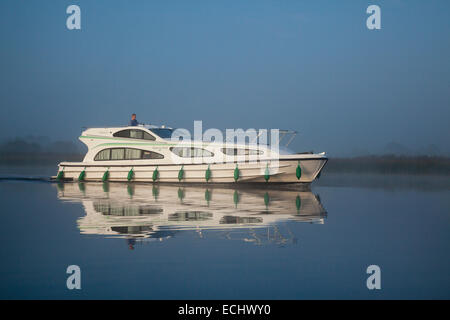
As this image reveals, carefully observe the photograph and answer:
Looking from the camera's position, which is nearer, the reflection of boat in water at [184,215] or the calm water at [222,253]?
the calm water at [222,253]

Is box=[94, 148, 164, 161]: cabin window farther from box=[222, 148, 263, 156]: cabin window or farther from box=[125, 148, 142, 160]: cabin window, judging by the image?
box=[222, 148, 263, 156]: cabin window

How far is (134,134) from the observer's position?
1041 inches

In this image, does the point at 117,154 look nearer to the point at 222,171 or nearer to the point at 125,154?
the point at 125,154

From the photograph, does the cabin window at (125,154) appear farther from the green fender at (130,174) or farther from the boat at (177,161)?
the green fender at (130,174)

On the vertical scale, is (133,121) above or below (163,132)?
above

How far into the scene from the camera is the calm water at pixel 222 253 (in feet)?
19.7

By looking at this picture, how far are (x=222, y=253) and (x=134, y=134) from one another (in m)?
19.4

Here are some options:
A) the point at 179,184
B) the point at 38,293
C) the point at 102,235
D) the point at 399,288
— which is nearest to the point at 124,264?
the point at 38,293

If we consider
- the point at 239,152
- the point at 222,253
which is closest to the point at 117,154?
the point at 239,152

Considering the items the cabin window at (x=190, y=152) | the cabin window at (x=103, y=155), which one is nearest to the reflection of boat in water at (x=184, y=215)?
the cabin window at (x=190, y=152)

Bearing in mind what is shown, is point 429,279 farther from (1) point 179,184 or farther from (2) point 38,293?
(1) point 179,184

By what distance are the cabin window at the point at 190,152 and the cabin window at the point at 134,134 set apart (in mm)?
1765

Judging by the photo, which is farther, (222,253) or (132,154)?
(132,154)
